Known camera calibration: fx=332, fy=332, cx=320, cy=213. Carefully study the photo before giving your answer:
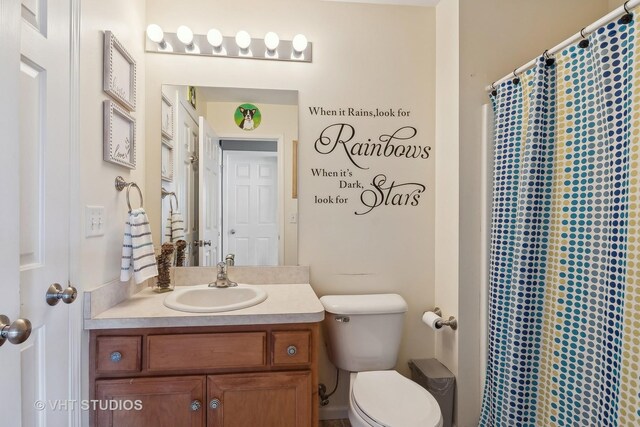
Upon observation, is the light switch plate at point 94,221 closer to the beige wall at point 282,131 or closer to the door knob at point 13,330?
the door knob at point 13,330

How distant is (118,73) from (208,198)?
737mm

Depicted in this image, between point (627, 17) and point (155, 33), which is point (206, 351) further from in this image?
point (627, 17)

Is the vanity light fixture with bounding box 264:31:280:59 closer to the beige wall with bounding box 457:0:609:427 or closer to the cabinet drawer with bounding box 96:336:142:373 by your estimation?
the beige wall with bounding box 457:0:609:427

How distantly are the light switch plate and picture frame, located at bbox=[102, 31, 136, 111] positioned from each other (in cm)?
51

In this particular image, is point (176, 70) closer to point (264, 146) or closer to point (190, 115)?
point (190, 115)

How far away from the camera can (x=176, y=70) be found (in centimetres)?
188

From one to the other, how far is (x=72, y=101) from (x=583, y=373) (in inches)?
84.4

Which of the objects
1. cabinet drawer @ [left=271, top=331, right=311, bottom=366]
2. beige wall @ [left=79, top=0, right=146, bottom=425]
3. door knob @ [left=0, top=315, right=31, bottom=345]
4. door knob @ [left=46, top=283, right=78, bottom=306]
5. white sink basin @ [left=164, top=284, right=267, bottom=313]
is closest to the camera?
door knob @ [left=0, top=315, right=31, bottom=345]

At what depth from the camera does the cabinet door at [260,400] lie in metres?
1.35

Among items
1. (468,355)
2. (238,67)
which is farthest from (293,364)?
(238,67)

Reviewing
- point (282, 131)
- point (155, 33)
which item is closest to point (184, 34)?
point (155, 33)

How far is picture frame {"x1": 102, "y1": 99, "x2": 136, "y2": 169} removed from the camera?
140cm

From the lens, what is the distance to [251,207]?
76.3 inches

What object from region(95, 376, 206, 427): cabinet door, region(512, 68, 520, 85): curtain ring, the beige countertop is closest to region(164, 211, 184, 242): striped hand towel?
the beige countertop
